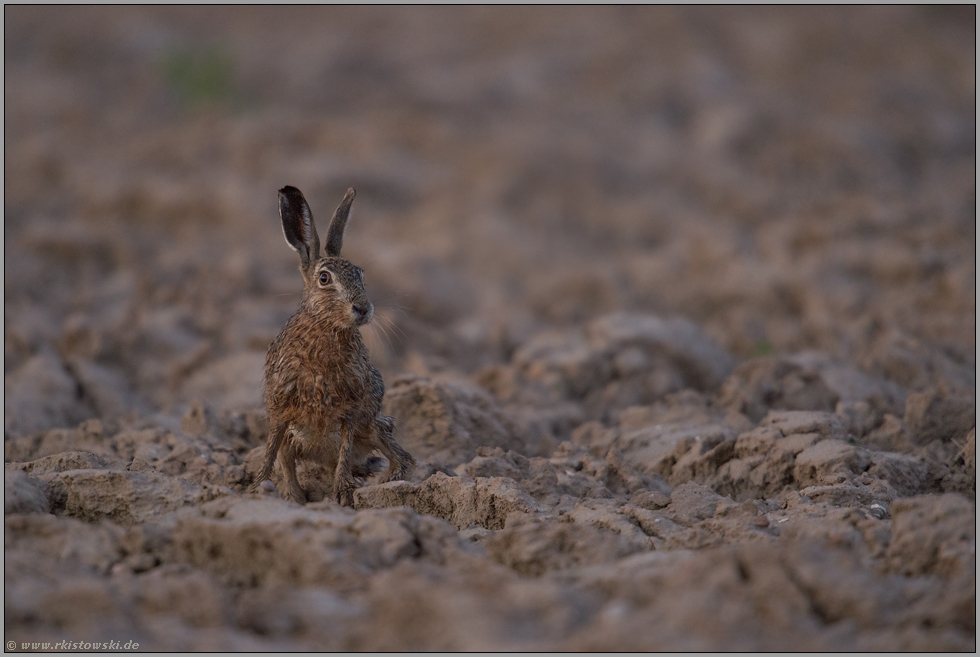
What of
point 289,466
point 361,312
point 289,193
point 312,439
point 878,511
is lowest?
point 878,511

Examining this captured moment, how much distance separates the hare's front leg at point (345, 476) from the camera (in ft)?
16.2

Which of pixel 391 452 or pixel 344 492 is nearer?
pixel 344 492

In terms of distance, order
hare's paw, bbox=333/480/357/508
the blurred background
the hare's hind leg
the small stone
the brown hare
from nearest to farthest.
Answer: the small stone → hare's paw, bbox=333/480/357/508 → the brown hare → the hare's hind leg → the blurred background

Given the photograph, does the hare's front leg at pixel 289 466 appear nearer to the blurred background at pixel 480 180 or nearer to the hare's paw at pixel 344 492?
the hare's paw at pixel 344 492

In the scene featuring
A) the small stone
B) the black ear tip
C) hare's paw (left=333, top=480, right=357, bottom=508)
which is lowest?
the small stone

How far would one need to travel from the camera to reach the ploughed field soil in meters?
3.53

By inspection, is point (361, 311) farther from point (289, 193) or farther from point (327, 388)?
point (289, 193)

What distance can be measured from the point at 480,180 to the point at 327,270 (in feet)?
27.2

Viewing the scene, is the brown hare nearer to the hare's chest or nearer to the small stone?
the hare's chest

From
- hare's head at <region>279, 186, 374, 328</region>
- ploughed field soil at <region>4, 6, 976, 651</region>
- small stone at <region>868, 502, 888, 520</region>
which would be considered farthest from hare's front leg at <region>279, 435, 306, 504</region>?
small stone at <region>868, 502, 888, 520</region>

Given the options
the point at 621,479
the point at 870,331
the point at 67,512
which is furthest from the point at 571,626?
the point at 870,331

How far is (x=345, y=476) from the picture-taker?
4.96 meters

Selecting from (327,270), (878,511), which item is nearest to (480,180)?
(327,270)

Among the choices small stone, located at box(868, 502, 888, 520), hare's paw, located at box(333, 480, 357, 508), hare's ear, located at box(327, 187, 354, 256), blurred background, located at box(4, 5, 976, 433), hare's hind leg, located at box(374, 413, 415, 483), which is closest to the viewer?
small stone, located at box(868, 502, 888, 520)
